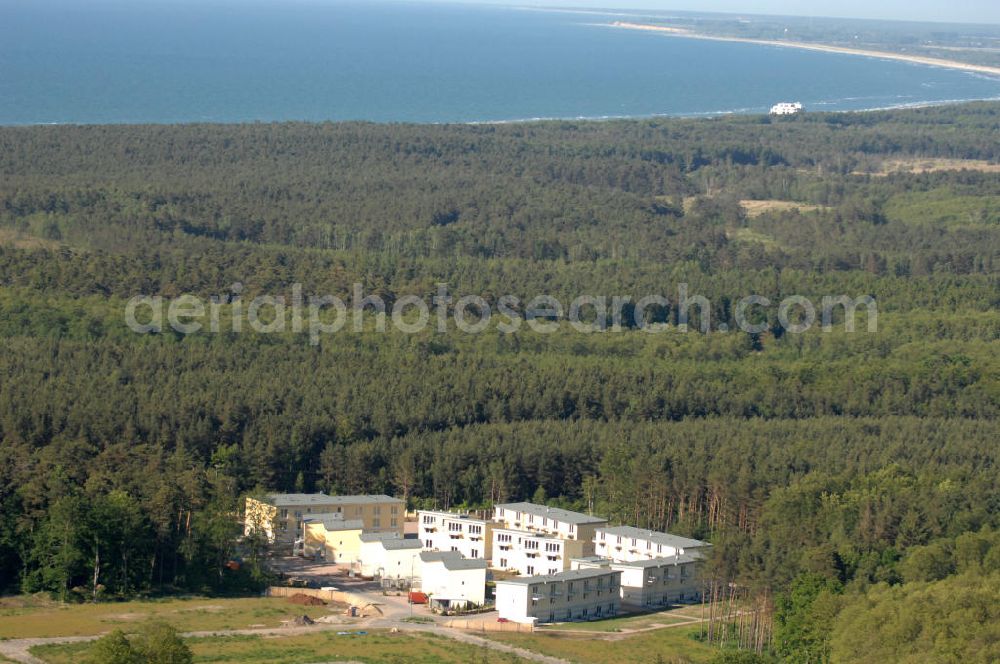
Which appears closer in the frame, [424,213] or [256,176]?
[424,213]

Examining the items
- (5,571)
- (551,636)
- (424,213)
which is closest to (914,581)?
(551,636)

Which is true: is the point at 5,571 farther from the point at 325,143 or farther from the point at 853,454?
the point at 325,143

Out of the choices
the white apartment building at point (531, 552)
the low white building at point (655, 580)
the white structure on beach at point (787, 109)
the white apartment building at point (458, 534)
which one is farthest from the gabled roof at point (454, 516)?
the white structure on beach at point (787, 109)

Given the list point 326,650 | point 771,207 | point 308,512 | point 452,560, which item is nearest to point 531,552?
point 452,560

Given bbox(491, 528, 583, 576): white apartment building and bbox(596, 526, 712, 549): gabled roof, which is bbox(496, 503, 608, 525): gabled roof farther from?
bbox(491, 528, 583, 576): white apartment building

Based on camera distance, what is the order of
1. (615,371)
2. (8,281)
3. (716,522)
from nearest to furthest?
1. (716,522)
2. (615,371)
3. (8,281)

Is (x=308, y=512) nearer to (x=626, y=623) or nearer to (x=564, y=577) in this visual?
(x=564, y=577)

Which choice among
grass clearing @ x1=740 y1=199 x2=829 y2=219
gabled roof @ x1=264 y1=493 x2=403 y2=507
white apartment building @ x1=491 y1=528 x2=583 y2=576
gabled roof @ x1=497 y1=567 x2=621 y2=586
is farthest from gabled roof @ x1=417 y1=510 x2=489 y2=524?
grass clearing @ x1=740 y1=199 x2=829 y2=219
